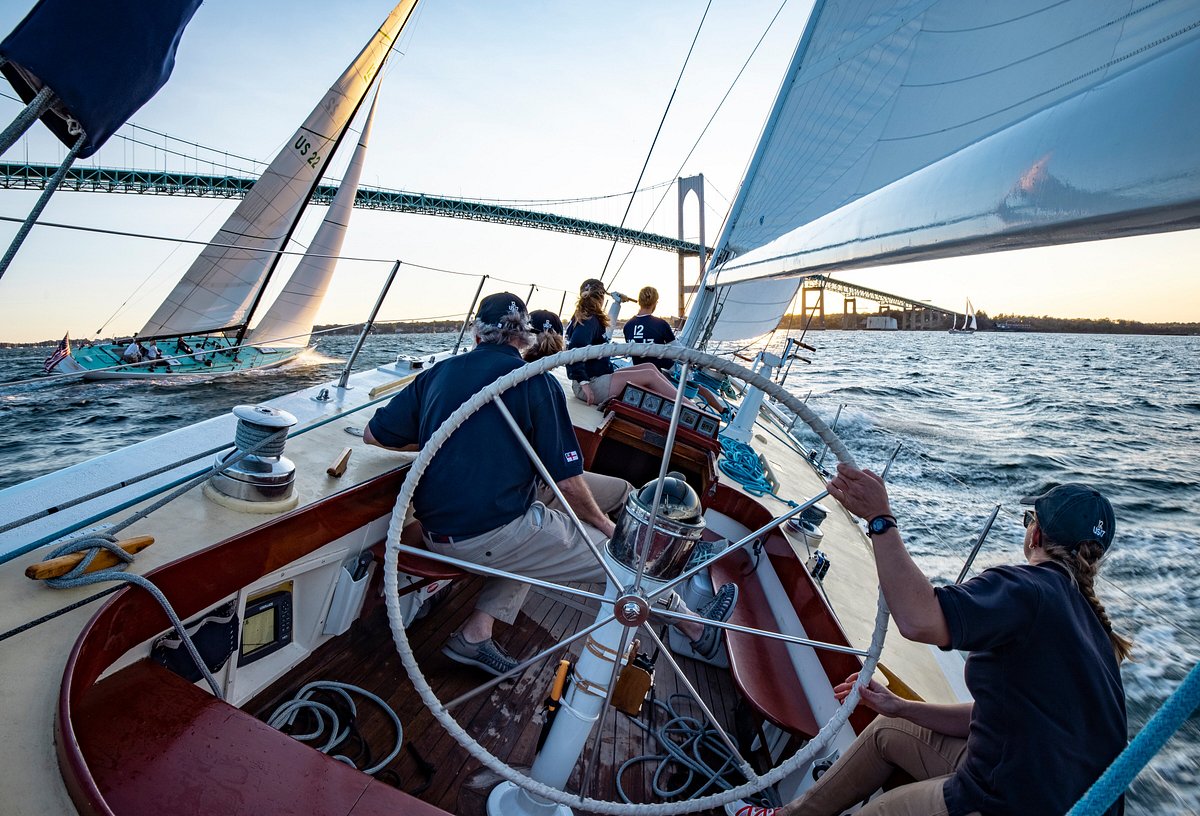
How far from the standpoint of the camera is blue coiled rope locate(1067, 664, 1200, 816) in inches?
16.1

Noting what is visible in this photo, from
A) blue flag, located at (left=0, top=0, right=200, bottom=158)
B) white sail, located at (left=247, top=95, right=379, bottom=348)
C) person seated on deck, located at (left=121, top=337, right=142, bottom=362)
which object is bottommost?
person seated on deck, located at (left=121, top=337, right=142, bottom=362)

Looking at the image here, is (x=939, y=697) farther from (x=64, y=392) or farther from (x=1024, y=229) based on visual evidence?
(x=64, y=392)

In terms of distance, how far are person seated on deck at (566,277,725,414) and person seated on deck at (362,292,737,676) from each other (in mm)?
1399

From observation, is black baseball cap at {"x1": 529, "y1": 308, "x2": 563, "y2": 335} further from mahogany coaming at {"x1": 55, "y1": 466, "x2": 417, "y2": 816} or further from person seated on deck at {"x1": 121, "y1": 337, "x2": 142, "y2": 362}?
person seated on deck at {"x1": 121, "y1": 337, "x2": 142, "y2": 362}

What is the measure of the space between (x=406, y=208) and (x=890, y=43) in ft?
121

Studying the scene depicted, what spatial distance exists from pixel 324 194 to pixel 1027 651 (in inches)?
1380

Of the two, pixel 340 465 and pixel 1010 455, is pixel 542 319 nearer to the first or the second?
pixel 340 465

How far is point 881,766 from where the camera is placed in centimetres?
126

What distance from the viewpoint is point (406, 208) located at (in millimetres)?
35625

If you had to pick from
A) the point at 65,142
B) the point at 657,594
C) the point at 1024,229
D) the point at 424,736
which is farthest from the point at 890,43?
the point at 424,736

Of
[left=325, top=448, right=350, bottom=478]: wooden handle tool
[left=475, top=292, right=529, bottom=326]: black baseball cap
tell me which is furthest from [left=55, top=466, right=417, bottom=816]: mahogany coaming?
[left=475, top=292, right=529, bottom=326]: black baseball cap

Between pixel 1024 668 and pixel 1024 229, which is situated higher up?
pixel 1024 229

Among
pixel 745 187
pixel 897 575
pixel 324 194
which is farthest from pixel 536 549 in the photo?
pixel 324 194

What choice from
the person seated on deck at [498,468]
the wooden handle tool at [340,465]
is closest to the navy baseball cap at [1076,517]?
the person seated on deck at [498,468]
